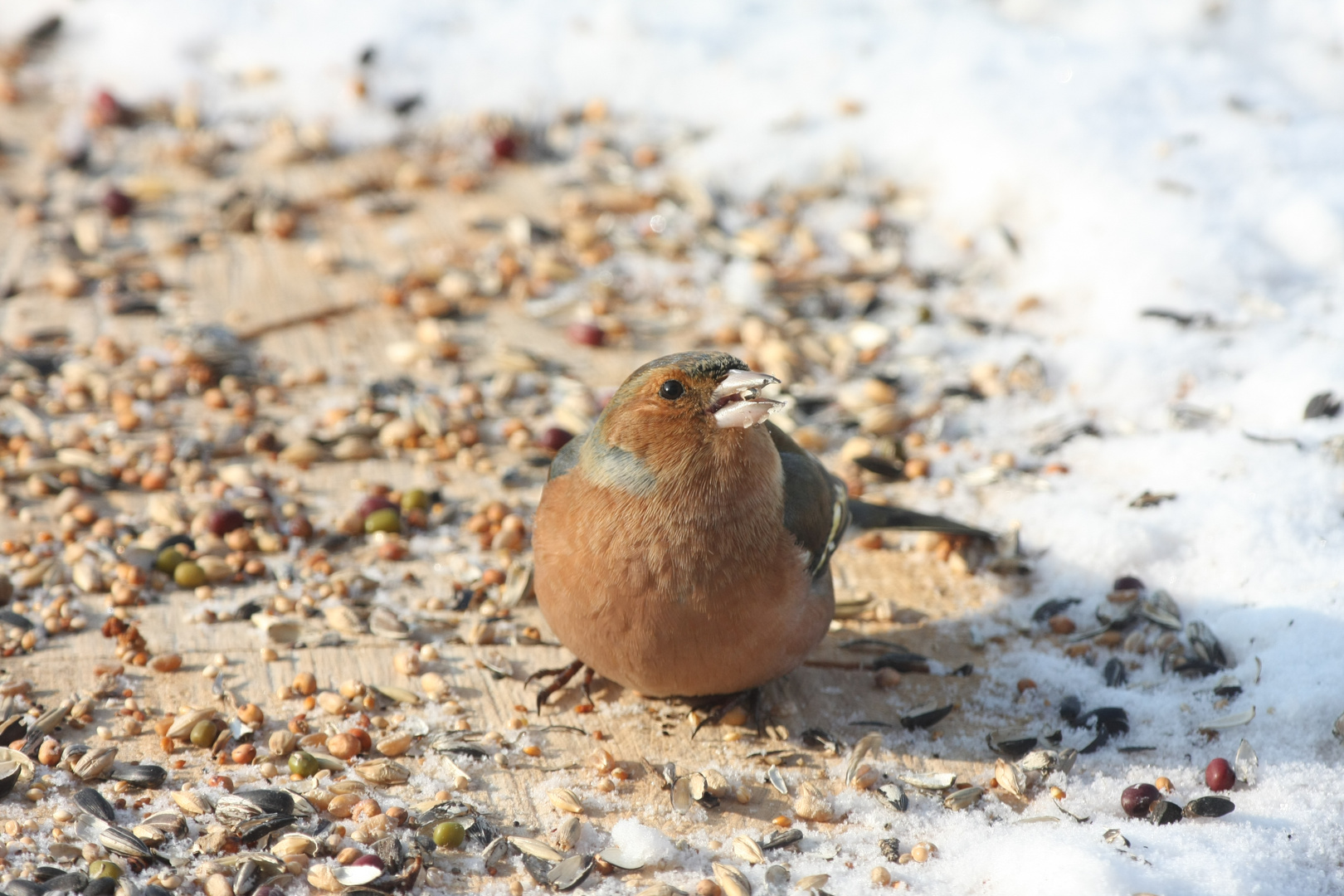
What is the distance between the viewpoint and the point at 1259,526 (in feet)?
11.0

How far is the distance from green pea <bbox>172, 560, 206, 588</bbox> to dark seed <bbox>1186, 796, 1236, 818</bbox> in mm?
2534

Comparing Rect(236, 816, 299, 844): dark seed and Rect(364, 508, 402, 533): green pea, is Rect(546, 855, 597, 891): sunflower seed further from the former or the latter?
Rect(364, 508, 402, 533): green pea

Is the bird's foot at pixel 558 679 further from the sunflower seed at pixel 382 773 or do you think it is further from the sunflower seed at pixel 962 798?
the sunflower seed at pixel 962 798

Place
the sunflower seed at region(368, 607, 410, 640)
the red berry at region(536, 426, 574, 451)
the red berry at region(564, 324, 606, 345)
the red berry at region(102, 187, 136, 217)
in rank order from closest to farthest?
1. the sunflower seed at region(368, 607, 410, 640)
2. the red berry at region(536, 426, 574, 451)
3. the red berry at region(564, 324, 606, 345)
4. the red berry at region(102, 187, 136, 217)

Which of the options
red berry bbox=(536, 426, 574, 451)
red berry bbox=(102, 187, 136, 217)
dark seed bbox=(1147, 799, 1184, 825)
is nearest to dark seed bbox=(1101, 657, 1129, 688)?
dark seed bbox=(1147, 799, 1184, 825)

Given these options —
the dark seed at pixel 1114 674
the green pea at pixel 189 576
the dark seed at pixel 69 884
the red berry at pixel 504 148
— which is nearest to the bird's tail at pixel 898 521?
the dark seed at pixel 1114 674

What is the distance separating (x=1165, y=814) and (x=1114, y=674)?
54cm

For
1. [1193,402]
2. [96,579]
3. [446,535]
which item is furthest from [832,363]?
[96,579]

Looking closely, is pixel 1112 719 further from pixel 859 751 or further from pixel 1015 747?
pixel 859 751

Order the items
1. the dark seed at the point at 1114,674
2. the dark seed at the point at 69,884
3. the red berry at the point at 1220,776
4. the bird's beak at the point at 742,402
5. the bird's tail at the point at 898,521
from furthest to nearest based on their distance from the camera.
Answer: the bird's tail at the point at 898,521
the dark seed at the point at 1114,674
the red berry at the point at 1220,776
the bird's beak at the point at 742,402
the dark seed at the point at 69,884

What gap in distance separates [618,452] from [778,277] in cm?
232

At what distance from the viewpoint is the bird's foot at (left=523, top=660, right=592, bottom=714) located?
3066mm

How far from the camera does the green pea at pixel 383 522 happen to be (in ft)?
11.9

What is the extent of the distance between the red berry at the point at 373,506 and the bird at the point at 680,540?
1020mm
